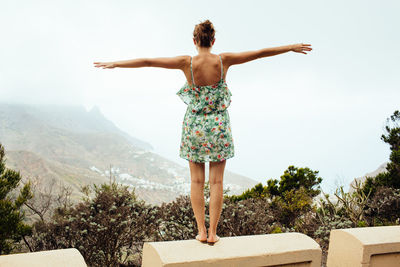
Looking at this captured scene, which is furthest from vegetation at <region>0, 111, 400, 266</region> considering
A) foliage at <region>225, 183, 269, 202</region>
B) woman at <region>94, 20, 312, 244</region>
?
foliage at <region>225, 183, 269, 202</region>

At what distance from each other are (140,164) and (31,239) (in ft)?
82.6

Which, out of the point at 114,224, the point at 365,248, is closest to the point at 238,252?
the point at 365,248

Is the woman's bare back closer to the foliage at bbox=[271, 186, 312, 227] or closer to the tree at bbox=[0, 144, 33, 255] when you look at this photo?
the tree at bbox=[0, 144, 33, 255]

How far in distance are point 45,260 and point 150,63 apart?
173 cm

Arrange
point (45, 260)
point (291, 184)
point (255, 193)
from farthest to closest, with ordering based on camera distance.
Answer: point (291, 184), point (255, 193), point (45, 260)

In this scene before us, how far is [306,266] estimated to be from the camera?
11.3 ft

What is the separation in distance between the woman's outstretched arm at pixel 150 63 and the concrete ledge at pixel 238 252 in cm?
153

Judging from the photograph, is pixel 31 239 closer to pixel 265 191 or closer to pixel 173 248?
pixel 173 248

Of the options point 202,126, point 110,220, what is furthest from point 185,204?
point 202,126

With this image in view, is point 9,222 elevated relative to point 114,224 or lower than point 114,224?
lower

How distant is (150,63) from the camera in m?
3.10

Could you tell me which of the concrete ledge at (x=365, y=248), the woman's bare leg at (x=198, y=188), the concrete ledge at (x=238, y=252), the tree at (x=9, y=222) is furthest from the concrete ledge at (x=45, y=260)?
the tree at (x=9, y=222)

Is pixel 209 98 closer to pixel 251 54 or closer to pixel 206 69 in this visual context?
pixel 206 69

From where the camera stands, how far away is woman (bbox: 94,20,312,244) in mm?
3098
